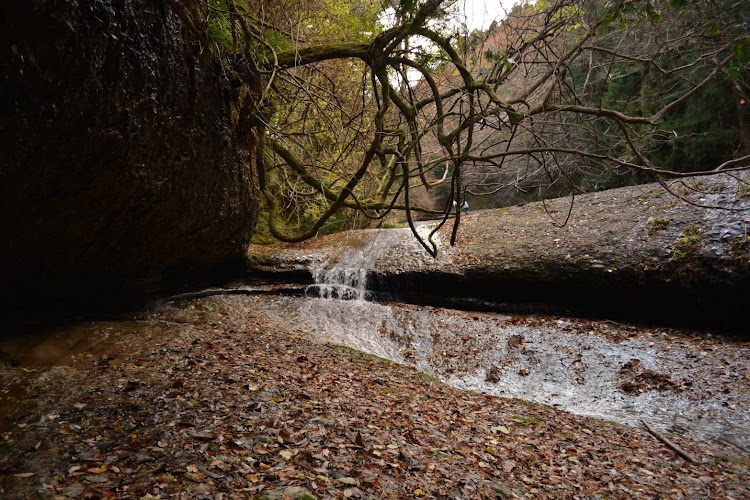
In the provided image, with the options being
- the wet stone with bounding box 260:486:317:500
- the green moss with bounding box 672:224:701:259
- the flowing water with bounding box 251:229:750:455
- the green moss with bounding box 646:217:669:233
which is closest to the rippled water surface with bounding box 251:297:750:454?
the flowing water with bounding box 251:229:750:455

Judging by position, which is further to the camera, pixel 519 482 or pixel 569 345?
pixel 569 345

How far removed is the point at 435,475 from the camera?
2.60 meters

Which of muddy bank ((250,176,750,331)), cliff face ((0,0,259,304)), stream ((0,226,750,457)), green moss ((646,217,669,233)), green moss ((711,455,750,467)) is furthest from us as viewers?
green moss ((646,217,669,233))

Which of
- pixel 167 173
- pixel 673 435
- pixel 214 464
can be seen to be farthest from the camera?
pixel 167 173

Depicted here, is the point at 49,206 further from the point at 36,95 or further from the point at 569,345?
the point at 569,345

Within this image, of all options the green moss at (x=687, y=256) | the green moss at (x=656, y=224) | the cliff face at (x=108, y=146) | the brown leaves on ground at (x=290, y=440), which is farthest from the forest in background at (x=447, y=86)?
the brown leaves on ground at (x=290, y=440)

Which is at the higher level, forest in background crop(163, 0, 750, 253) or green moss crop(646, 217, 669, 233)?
forest in background crop(163, 0, 750, 253)

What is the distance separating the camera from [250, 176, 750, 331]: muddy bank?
20.7 feet

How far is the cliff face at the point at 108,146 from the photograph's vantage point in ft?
9.22

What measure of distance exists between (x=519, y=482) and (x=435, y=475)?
631 millimetres

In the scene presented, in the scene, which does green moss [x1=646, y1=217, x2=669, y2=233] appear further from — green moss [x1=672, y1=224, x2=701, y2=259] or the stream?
the stream

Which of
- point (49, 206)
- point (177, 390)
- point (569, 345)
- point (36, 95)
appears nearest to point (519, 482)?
point (177, 390)

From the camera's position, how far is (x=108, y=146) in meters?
3.82

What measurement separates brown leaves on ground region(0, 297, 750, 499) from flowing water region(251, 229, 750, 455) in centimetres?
77
